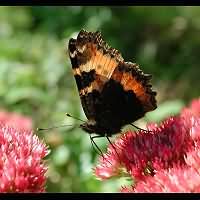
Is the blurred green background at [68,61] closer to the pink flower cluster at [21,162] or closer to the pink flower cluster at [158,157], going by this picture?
the pink flower cluster at [158,157]

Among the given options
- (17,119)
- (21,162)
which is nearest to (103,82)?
(21,162)

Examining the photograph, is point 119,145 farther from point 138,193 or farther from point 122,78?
point 138,193

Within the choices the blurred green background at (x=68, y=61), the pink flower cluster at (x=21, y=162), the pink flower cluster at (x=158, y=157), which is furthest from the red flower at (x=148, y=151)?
the blurred green background at (x=68, y=61)

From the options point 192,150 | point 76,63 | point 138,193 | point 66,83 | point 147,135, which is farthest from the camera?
point 66,83

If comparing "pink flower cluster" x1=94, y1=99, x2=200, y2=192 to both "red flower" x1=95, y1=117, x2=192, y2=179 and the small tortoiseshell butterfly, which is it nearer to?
"red flower" x1=95, y1=117, x2=192, y2=179

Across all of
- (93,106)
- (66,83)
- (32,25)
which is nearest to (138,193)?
(93,106)

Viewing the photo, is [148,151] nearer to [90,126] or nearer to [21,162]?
[90,126]

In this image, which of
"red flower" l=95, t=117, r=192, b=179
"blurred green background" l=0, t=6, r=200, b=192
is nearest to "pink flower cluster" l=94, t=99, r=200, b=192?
"red flower" l=95, t=117, r=192, b=179
